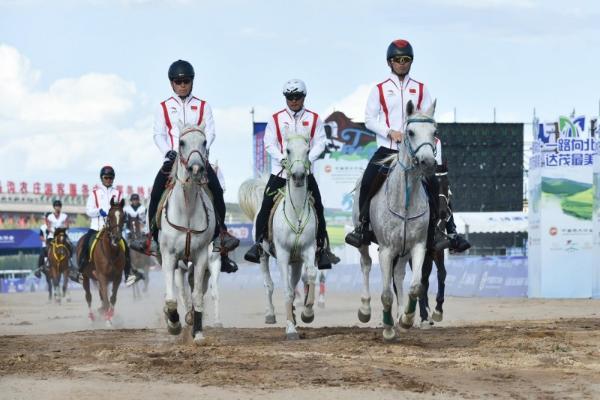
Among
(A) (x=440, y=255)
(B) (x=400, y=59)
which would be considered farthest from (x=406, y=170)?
(A) (x=440, y=255)

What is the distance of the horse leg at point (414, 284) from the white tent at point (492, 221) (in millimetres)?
41985

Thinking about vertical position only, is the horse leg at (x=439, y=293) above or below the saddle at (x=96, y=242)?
below

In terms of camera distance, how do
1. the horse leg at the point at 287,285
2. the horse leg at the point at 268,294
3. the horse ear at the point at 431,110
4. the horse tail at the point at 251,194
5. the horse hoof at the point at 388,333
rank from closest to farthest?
the horse ear at the point at 431,110
the horse hoof at the point at 388,333
the horse leg at the point at 287,285
the horse leg at the point at 268,294
the horse tail at the point at 251,194

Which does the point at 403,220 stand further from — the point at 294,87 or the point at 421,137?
the point at 294,87

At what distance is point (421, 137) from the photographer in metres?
13.6

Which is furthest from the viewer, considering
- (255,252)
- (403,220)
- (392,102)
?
(255,252)

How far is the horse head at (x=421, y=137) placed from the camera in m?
13.4

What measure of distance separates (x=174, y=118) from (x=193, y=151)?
2.08 metres

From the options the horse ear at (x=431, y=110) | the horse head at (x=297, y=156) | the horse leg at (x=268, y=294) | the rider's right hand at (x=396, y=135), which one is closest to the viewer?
the horse ear at (x=431, y=110)

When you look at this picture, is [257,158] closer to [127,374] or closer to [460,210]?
[460,210]

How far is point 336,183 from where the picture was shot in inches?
2454

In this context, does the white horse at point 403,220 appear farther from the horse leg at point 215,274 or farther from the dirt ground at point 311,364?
the horse leg at point 215,274

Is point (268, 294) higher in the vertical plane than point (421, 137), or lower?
lower

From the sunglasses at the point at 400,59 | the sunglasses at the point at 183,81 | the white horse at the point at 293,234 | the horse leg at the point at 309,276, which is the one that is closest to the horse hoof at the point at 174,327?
the white horse at the point at 293,234
